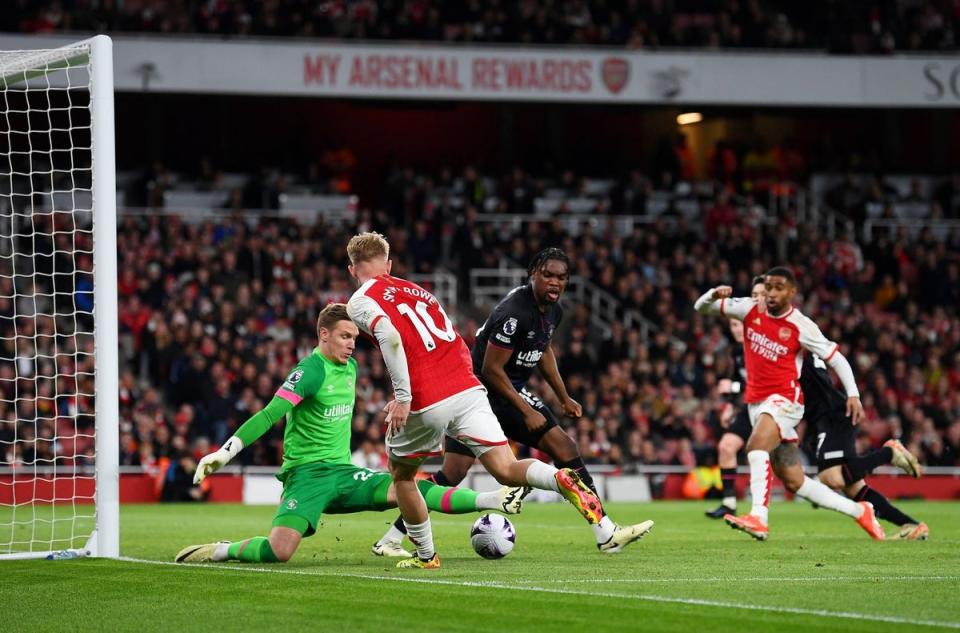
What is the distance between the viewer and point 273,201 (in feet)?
91.9

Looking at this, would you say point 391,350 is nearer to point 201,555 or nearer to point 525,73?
point 201,555

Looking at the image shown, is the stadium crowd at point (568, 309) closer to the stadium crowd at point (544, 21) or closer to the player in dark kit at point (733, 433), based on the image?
the stadium crowd at point (544, 21)

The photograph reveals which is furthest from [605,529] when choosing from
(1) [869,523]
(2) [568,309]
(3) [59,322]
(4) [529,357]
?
(2) [568,309]

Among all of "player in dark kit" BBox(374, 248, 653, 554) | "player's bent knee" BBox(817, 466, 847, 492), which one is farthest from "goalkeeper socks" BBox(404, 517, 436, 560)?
"player's bent knee" BBox(817, 466, 847, 492)

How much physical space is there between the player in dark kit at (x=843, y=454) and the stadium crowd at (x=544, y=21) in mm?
16740

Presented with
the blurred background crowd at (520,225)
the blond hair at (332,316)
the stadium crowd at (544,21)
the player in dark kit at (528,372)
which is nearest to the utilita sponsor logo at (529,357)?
the player in dark kit at (528,372)

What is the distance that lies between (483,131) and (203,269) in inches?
513

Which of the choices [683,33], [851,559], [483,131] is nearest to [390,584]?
[851,559]

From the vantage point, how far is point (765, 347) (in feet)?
39.6

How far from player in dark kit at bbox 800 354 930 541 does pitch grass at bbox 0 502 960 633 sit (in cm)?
49

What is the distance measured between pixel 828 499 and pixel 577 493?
12.4 ft

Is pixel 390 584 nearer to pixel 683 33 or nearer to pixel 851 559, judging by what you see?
pixel 851 559

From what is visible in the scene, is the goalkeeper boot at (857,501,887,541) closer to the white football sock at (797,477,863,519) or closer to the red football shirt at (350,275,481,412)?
the white football sock at (797,477,863,519)

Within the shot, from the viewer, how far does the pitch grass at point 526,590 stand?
6.44 meters
